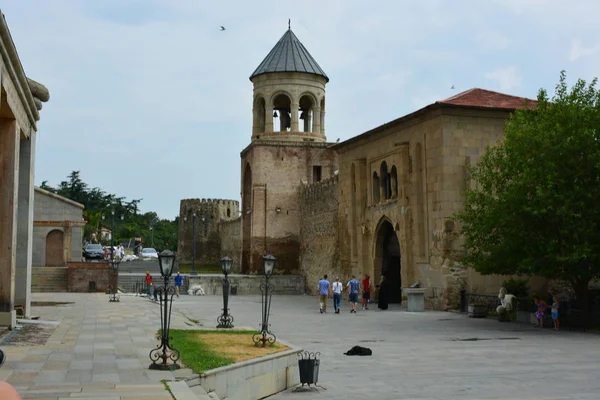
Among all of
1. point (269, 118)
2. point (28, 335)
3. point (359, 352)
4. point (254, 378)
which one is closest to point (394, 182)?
point (359, 352)

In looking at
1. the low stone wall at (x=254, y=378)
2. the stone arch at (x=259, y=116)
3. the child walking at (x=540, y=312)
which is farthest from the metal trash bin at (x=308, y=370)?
the stone arch at (x=259, y=116)

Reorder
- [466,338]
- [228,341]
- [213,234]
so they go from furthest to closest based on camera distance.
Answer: [213,234], [466,338], [228,341]

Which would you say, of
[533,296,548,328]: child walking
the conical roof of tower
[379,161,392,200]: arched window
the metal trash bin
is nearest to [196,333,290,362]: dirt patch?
the metal trash bin

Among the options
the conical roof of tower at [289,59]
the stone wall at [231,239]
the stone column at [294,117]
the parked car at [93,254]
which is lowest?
the parked car at [93,254]

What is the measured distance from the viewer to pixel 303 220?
44000 millimetres

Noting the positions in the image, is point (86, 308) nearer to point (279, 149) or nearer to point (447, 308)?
point (447, 308)

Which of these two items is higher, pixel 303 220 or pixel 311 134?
pixel 311 134

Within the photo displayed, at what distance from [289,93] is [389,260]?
15.9 metres

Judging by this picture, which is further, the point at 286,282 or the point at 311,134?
the point at 311,134

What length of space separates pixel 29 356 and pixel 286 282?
32.0 m

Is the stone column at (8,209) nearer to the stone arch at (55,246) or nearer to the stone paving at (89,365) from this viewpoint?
the stone paving at (89,365)

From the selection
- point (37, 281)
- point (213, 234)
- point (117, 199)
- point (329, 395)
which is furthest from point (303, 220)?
point (117, 199)

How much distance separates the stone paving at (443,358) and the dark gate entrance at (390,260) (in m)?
8.55

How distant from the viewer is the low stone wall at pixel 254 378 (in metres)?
9.52
